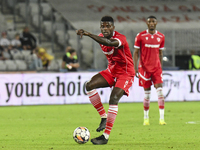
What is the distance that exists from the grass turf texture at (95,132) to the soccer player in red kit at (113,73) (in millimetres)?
404

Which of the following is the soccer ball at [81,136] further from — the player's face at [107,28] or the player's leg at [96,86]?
the player's face at [107,28]

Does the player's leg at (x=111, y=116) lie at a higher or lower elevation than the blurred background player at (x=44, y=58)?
higher

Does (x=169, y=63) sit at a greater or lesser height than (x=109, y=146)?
lesser

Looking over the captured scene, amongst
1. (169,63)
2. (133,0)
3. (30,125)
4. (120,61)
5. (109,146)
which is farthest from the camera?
(133,0)

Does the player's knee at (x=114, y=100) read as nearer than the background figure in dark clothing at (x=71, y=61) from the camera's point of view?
Yes

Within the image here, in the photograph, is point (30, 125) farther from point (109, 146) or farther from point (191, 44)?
point (191, 44)

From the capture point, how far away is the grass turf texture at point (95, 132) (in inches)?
254

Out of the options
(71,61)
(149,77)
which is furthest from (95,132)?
(71,61)

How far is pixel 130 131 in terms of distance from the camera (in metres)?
8.27

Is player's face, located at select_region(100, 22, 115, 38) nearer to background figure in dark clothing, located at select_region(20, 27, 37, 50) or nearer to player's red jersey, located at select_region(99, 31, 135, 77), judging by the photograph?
player's red jersey, located at select_region(99, 31, 135, 77)

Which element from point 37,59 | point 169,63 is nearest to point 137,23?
point 169,63

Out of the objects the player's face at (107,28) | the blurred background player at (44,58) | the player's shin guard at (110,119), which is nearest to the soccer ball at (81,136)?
the player's shin guard at (110,119)

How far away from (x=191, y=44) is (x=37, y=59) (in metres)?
7.02

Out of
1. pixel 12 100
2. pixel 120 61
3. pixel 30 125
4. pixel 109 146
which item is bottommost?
pixel 12 100
